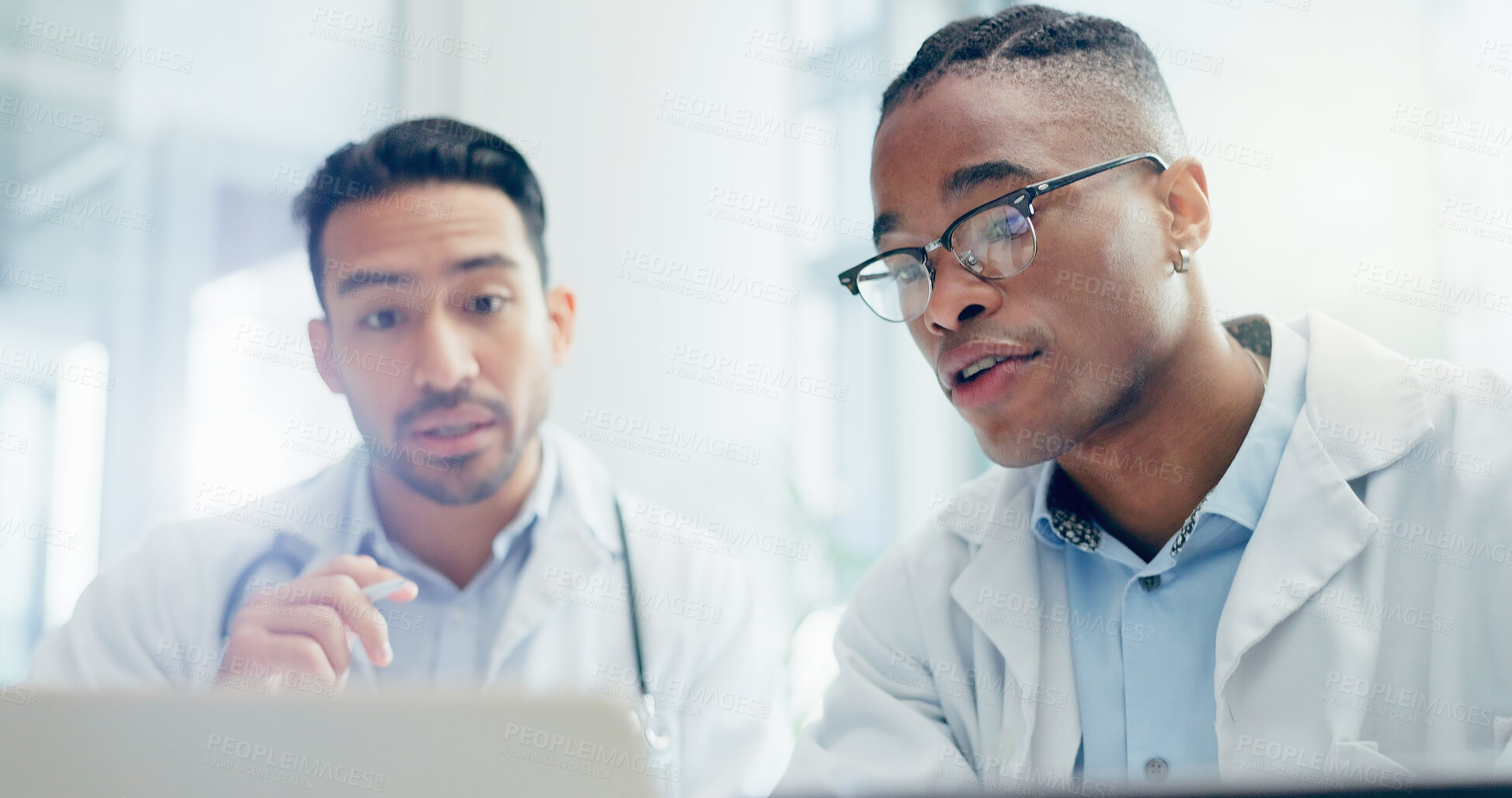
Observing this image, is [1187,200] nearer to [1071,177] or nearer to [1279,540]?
[1071,177]

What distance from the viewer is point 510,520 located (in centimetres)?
141

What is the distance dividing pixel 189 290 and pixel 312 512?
466 millimetres

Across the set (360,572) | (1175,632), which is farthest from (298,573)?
(1175,632)

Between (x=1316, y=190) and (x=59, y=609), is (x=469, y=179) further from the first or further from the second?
(x=1316, y=190)

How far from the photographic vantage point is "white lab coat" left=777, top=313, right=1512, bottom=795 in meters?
0.81

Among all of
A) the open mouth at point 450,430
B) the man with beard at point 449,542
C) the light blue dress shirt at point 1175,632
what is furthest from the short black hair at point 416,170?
the light blue dress shirt at point 1175,632

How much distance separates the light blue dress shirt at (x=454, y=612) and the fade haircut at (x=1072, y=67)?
764mm

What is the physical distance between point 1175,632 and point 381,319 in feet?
3.72

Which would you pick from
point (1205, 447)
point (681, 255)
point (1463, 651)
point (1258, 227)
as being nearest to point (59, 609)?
point (681, 255)

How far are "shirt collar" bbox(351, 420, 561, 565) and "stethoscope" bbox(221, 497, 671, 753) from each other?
2 cm

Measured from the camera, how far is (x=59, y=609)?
151 cm

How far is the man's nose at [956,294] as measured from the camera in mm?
959

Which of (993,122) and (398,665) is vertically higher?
(993,122)

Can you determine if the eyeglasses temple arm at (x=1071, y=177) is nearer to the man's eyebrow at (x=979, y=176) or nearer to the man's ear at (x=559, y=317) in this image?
the man's eyebrow at (x=979, y=176)
